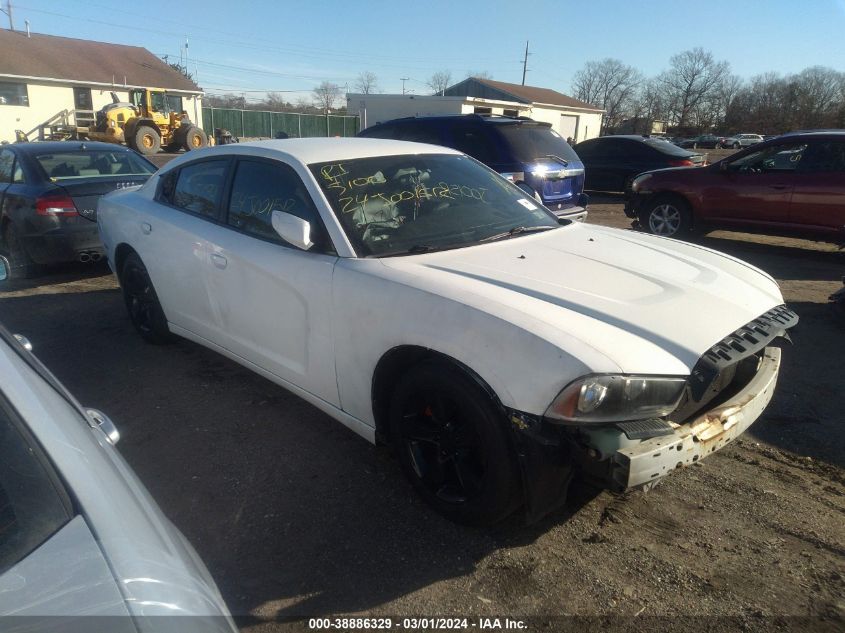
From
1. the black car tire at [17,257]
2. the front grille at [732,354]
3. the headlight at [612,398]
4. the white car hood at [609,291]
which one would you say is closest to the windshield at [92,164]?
the black car tire at [17,257]

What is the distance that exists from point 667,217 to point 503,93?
125 feet

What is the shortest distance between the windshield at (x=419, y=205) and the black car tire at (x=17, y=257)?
507 cm

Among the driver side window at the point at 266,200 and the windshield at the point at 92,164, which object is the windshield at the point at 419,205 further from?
the windshield at the point at 92,164

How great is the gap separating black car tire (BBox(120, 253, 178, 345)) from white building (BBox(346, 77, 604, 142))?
81.5ft

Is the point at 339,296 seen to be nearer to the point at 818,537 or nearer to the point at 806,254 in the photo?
the point at 818,537

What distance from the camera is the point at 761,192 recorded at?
27.1 feet

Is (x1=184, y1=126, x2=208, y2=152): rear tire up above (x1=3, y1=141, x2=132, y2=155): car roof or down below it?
below

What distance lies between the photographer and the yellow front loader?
24875 millimetres

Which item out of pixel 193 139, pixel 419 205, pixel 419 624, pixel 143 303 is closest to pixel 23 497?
pixel 419 624

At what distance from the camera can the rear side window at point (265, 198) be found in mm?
3273

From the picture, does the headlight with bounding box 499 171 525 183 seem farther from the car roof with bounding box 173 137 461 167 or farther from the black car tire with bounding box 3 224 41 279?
the black car tire with bounding box 3 224 41 279

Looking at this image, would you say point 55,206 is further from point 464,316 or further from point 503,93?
point 503,93

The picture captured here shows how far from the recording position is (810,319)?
18.2ft

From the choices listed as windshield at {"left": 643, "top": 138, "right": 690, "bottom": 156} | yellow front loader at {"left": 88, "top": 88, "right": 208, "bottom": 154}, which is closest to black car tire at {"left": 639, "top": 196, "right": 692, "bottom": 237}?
windshield at {"left": 643, "top": 138, "right": 690, "bottom": 156}
